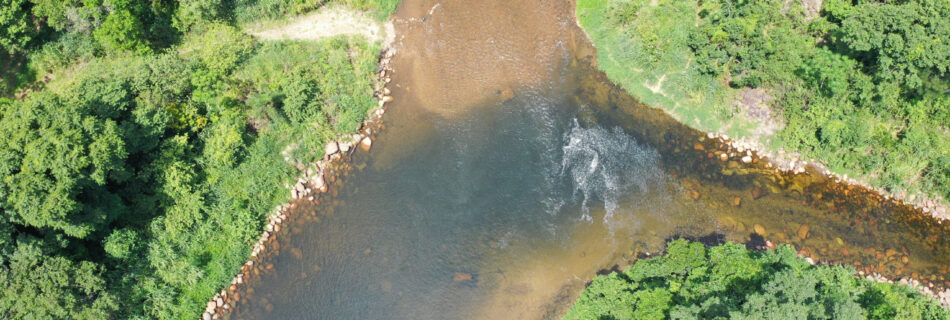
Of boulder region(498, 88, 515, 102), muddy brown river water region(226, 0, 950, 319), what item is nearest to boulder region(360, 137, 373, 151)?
muddy brown river water region(226, 0, 950, 319)

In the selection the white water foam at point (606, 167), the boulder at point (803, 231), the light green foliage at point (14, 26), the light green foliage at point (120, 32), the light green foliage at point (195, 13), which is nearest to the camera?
the boulder at point (803, 231)

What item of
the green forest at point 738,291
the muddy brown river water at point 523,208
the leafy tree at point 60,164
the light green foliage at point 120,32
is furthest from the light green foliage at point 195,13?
the green forest at point 738,291

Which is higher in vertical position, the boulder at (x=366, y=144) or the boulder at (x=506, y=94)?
the boulder at (x=506, y=94)

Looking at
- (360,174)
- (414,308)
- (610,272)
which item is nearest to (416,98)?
(360,174)

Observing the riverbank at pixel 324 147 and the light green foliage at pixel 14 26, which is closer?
the riverbank at pixel 324 147

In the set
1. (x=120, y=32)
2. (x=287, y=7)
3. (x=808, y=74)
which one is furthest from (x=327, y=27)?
(x=808, y=74)

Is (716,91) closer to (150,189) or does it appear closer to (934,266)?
(934,266)

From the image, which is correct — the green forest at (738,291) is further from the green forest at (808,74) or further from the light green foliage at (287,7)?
the light green foliage at (287,7)
